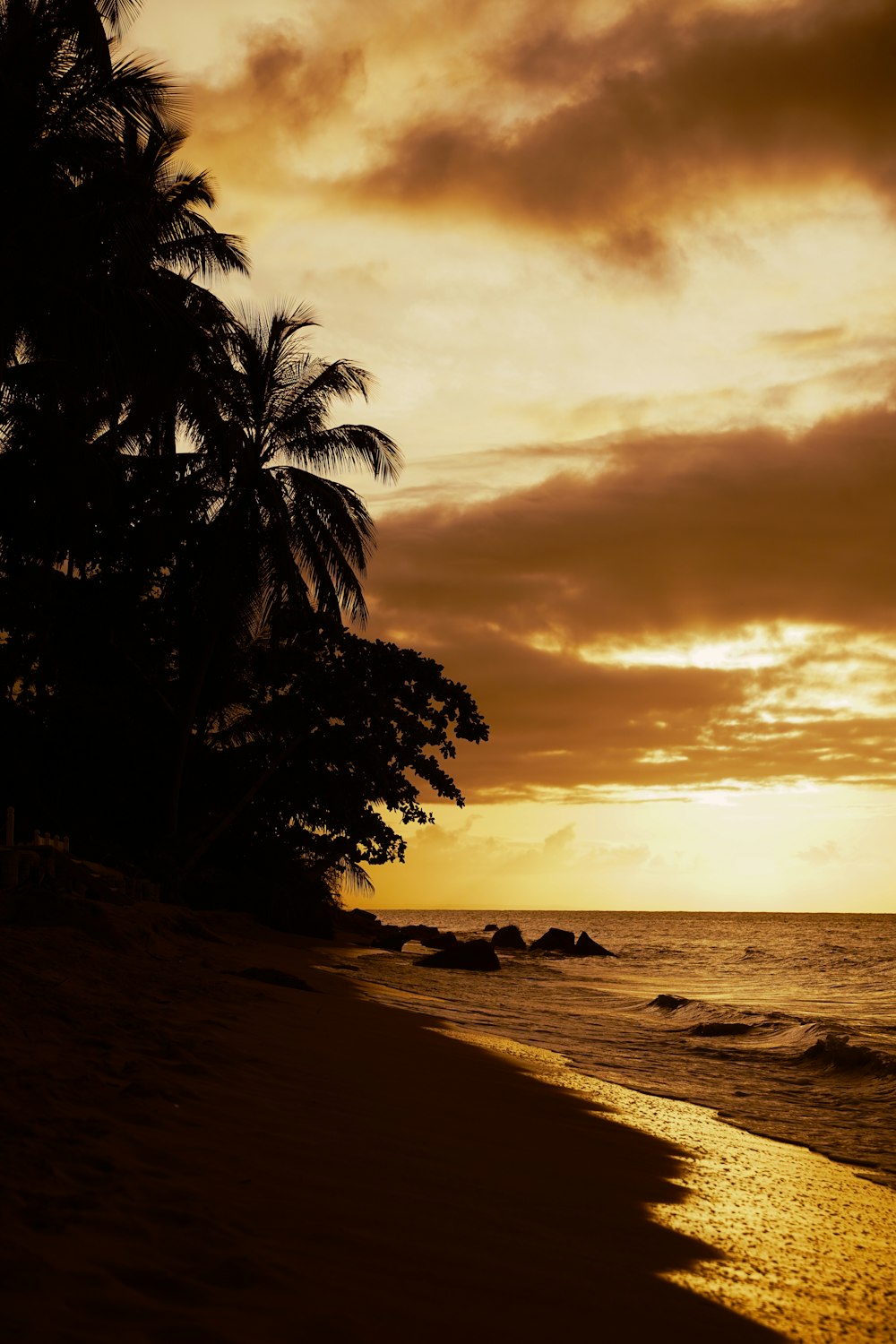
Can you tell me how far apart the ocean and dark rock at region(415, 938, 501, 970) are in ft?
1.59

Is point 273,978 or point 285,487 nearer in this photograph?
point 273,978

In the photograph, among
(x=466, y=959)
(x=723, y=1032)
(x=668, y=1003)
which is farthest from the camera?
(x=466, y=959)

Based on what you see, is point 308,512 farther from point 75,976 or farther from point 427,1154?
point 427,1154

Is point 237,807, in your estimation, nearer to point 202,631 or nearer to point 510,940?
point 202,631

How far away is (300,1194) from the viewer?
317 cm

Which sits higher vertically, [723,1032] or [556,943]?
[723,1032]

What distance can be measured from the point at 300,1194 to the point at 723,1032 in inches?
398

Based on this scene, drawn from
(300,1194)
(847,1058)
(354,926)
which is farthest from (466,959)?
(300,1194)

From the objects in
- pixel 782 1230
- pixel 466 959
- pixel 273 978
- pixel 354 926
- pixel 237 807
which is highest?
pixel 237 807

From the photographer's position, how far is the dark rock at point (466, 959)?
788 inches

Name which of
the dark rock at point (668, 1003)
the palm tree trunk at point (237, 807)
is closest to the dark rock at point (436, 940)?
the palm tree trunk at point (237, 807)

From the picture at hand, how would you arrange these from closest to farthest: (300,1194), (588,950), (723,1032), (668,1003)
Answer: (300,1194)
(723,1032)
(668,1003)
(588,950)

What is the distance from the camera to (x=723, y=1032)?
40.1ft

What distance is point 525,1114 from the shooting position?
556 centimetres
